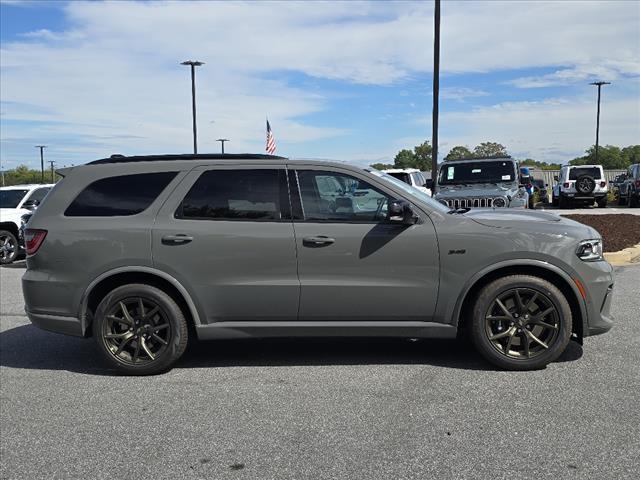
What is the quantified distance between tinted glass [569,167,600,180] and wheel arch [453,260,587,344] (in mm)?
23959

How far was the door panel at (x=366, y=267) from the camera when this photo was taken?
4.89 m

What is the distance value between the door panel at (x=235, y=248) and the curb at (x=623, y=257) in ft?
23.7

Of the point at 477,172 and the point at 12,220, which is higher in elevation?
the point at 477,172

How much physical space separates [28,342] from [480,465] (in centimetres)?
490

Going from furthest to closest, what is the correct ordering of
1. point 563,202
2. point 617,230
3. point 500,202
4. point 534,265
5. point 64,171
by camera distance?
point 563,202 < point 617,230 < point 500,202 < point 64,171 < point 534,265

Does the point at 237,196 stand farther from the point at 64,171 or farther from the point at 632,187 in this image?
A: the point at 632,187

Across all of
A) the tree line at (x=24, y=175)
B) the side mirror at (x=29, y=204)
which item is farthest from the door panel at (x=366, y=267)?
the tree line at (x=24, y=175)

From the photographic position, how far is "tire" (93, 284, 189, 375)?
200 inches

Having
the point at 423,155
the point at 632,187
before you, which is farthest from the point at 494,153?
the point at 632,187

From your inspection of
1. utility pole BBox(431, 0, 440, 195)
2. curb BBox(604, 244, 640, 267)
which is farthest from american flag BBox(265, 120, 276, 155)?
curb BBox(604, 244, 640, 267)

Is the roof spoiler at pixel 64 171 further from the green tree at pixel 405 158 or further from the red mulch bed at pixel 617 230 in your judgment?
the green tree at pixel 405 158

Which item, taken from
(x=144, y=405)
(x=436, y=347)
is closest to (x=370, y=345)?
(x=436, y=347)

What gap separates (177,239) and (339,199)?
4.39ft

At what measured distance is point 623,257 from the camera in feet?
34.2
